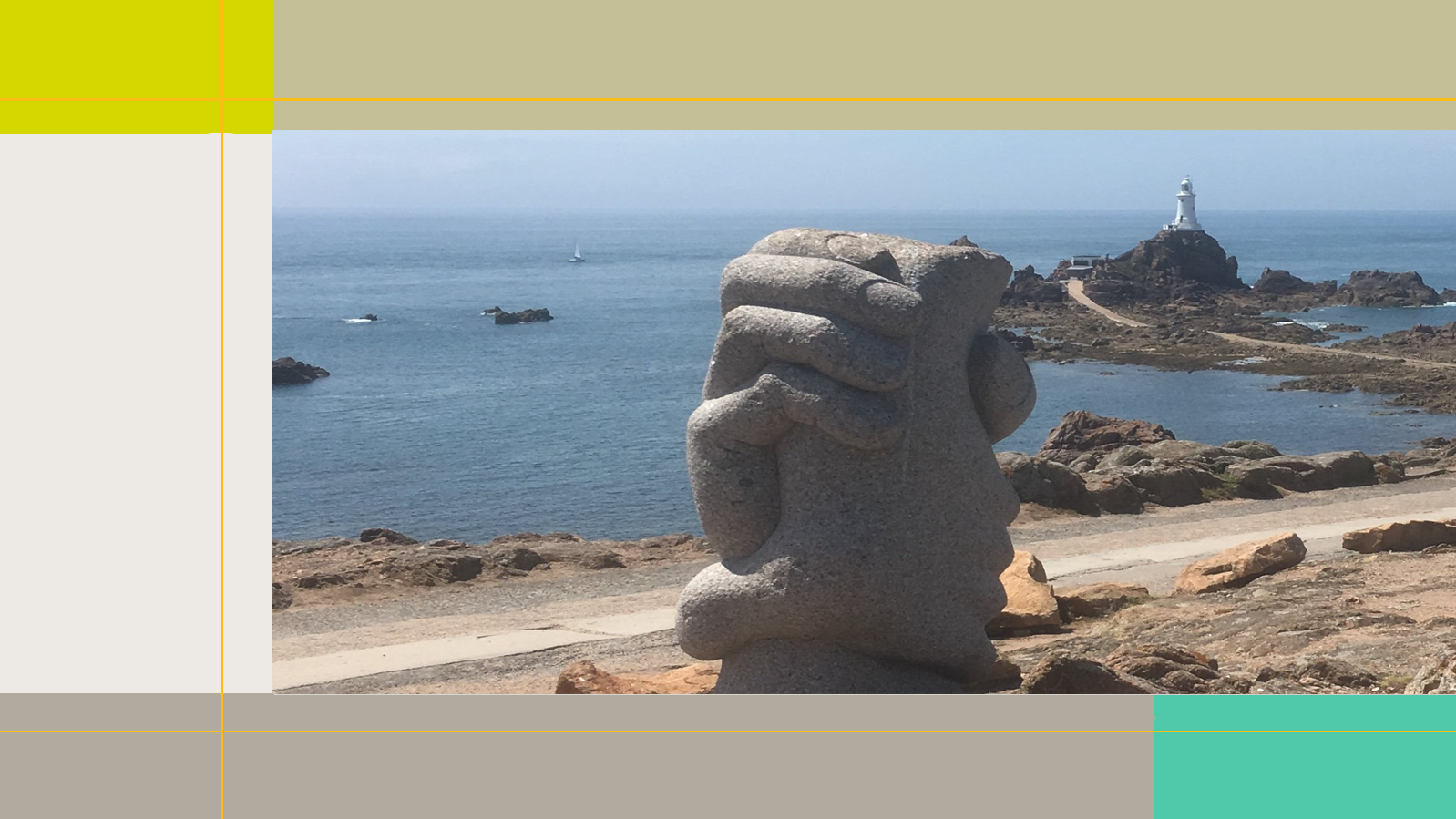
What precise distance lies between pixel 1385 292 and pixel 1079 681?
80120 millimetres

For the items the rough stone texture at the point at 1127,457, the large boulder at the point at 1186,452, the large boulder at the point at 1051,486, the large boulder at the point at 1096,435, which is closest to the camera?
the large boulder at the point at 1051,486

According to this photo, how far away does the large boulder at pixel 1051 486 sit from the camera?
62.7 feet

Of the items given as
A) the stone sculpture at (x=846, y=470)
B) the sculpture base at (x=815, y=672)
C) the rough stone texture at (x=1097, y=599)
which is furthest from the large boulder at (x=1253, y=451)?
the sculpture base at (x=815, y=672)

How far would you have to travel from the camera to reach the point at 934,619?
311 inches

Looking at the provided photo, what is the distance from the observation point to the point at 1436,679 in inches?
317

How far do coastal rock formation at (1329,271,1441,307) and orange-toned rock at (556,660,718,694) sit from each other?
7795 cm

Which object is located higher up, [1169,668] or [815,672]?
[815,672]

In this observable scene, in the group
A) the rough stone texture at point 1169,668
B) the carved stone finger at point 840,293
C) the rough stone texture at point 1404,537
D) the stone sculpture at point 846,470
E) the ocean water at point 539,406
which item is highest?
the carved stone finger at point 840,293

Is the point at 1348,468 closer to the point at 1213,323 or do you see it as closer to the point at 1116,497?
the point at 1116,497

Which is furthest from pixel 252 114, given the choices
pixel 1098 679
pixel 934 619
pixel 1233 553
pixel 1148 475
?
pixel 1148 475

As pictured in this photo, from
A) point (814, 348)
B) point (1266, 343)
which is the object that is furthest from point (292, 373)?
point (814, 348)

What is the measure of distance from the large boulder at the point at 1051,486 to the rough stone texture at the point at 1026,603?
262 inches

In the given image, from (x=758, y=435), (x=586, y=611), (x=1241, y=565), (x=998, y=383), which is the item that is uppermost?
(x=998, y=383)

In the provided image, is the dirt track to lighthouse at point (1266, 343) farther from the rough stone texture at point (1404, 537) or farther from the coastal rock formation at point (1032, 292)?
the rough stone texture at point (1404, 537)
